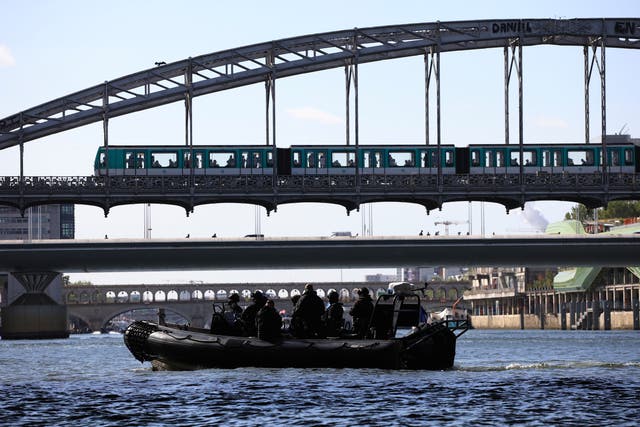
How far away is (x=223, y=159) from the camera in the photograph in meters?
105

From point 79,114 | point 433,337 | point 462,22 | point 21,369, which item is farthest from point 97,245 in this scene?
point 433,337

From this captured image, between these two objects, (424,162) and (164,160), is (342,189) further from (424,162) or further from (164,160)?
(164,160)

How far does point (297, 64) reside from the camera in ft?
366

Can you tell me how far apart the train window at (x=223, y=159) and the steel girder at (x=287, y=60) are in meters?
7.24

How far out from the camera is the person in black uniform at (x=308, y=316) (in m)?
45.1

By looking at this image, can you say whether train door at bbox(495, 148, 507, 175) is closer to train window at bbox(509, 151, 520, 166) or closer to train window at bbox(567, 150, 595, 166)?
train window at bbox(509, 151, 520, 166)

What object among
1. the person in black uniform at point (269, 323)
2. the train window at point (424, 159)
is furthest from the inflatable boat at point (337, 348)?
the train window at point (424, 159)

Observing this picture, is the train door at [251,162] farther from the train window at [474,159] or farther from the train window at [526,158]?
the train window at [526,158]

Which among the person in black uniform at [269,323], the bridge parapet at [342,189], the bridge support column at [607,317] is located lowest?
the bridge support column at [607,317]

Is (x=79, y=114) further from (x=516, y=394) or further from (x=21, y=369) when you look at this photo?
(x=516, y=394)

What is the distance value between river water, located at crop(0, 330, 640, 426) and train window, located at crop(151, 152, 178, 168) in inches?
2015

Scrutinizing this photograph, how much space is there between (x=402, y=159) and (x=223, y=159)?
1276 centimetres

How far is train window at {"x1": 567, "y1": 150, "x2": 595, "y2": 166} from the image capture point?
105062mm

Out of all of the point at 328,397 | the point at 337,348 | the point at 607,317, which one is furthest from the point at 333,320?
the point at 607,317
